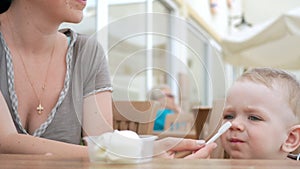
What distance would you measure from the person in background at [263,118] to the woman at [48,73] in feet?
1.09

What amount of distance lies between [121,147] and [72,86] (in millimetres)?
653

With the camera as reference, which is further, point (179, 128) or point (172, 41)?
point (179, 128)

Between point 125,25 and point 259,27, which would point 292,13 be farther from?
point 125,25

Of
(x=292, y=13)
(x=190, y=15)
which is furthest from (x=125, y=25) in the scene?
(x=190, y=15)

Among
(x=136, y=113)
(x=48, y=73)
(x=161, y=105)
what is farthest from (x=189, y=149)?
(x=48, y=73)

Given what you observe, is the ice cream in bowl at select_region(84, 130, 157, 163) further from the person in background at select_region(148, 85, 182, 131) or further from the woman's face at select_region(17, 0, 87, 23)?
the woman's face at select_region(17, 0, 87, 23)

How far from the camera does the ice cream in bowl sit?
63cm

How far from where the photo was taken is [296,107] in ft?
3.62

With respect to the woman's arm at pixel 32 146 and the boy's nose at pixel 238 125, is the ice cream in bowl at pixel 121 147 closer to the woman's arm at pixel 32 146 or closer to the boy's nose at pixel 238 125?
the woman's arm at pixel 32 146

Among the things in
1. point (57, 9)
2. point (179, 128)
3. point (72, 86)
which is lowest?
point (179, 128)

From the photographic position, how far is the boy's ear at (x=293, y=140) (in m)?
1.07

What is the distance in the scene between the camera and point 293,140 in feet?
3.54

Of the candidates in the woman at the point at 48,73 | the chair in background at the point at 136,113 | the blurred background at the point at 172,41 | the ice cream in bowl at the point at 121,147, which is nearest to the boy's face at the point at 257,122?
the blurred background at the point at 172,41

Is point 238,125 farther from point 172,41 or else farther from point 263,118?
point 172,41
